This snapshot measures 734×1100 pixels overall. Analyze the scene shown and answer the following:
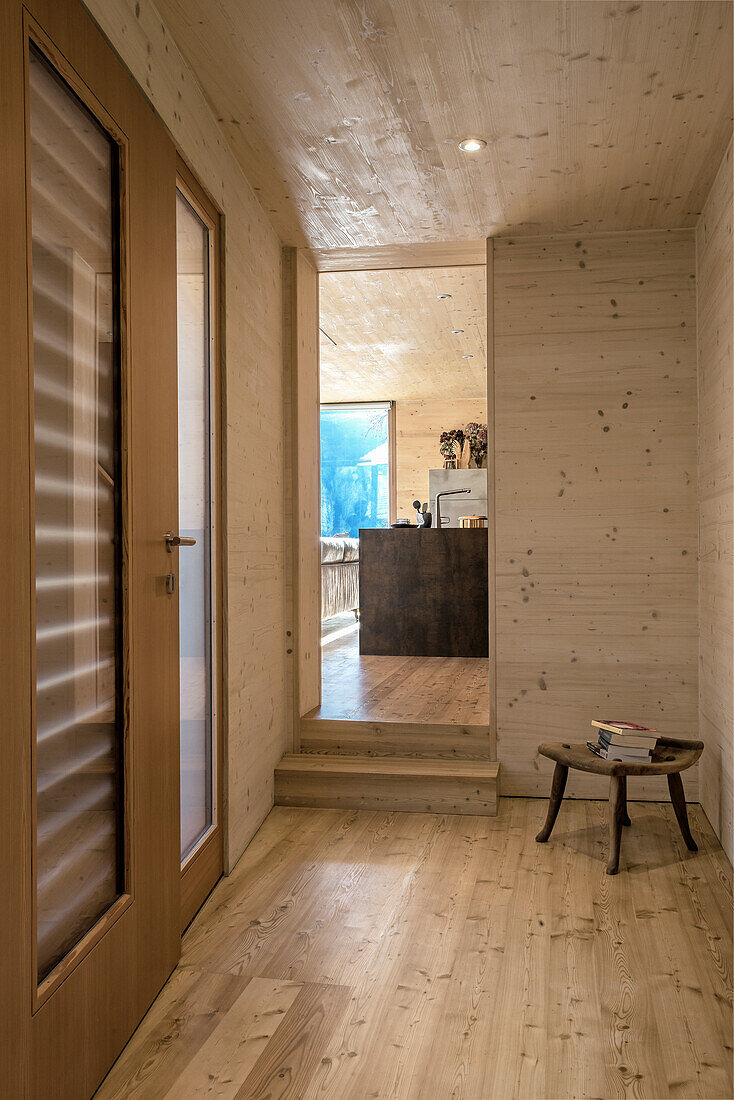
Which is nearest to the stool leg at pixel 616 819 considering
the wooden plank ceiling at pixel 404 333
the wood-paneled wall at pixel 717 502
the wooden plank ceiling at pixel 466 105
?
the wood-paneled wall at pixel 717 502

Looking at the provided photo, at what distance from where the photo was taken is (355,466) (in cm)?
981

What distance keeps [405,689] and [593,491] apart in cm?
150

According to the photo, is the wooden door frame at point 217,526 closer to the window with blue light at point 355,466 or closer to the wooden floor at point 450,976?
the wooden floor at point 450,976

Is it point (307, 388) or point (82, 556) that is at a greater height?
point (307, 388)

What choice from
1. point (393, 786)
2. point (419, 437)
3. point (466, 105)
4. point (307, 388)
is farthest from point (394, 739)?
point (419, 437)

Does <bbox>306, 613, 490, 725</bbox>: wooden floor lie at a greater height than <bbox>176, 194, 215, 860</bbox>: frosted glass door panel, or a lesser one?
lesser

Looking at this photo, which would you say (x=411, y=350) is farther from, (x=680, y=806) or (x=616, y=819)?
(x=616, y=819)

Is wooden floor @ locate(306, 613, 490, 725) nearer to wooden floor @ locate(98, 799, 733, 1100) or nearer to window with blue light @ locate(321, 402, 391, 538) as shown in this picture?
wooden floor @ locate(98, 799, 733, 1100)

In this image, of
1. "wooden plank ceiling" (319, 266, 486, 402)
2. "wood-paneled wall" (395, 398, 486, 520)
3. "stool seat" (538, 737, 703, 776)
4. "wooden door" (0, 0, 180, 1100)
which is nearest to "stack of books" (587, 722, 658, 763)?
"stool seat" (538, 737, 703, 776)

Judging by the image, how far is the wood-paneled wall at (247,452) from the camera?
2.42 m

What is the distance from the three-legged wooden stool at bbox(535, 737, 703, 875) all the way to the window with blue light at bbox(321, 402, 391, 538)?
6.70 m

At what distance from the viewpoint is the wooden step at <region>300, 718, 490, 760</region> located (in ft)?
11.8

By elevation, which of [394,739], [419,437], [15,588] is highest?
[419,437]

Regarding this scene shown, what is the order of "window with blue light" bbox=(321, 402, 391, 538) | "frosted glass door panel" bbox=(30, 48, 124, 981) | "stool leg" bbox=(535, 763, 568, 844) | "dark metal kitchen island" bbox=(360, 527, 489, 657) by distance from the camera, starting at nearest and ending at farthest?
"frosted glass door panel" bbox=(30, 48, 124, 981) → "stool leg" bbox=(535, 763, 568, 844) → "dark metal kitchen island" bbox=(360, 527, 489, 657) → "window with blue light" bbox=(321, 402, 391, 538)
